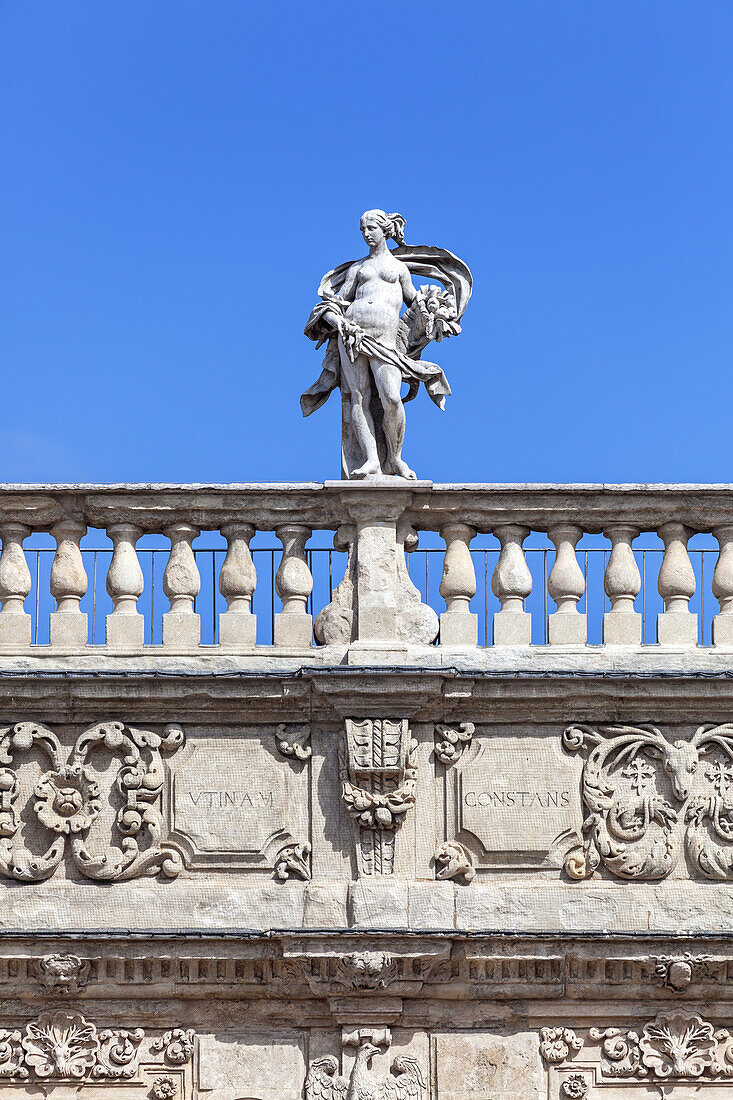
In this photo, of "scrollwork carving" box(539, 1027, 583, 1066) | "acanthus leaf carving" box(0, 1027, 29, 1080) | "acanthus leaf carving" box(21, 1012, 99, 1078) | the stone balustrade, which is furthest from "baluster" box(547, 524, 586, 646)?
"acanthus leaf carving" box(0, 1027, 29, 1080)

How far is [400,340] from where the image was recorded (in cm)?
1285

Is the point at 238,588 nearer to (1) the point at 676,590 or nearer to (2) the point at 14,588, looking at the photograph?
(2) the point at 14,588

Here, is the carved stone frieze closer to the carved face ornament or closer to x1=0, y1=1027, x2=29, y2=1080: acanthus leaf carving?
x1=0, y1=1027, x2=29, y2=1080: acanthus leaf carving

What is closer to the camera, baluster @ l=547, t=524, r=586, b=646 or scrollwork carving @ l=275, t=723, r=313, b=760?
scrollwork carving @ l=275, t=723, r=313, b=760

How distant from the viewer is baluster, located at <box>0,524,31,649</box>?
40.6 feet

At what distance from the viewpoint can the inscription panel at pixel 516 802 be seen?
12125 millimetres

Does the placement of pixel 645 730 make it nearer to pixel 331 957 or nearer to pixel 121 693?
pixel 331 957

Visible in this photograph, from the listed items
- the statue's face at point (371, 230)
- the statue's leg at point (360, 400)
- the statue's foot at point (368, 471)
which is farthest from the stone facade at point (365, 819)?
the statue's face at point (371, 230)

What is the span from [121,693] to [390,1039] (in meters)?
2.64

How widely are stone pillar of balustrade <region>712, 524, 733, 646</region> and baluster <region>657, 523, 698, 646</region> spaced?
5.7 inches

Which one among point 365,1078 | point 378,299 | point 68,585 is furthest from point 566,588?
Result: point 365,1078

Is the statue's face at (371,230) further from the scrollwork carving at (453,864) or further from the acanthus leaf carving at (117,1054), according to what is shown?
the acanthus leaf carving at (117,1054)

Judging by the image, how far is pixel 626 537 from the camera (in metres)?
12.5

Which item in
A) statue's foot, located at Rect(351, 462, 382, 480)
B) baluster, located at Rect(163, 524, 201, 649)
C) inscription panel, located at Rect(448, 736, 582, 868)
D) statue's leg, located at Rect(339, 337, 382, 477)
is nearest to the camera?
inscription panel, located at Rect(448, 736, 582, 868)
